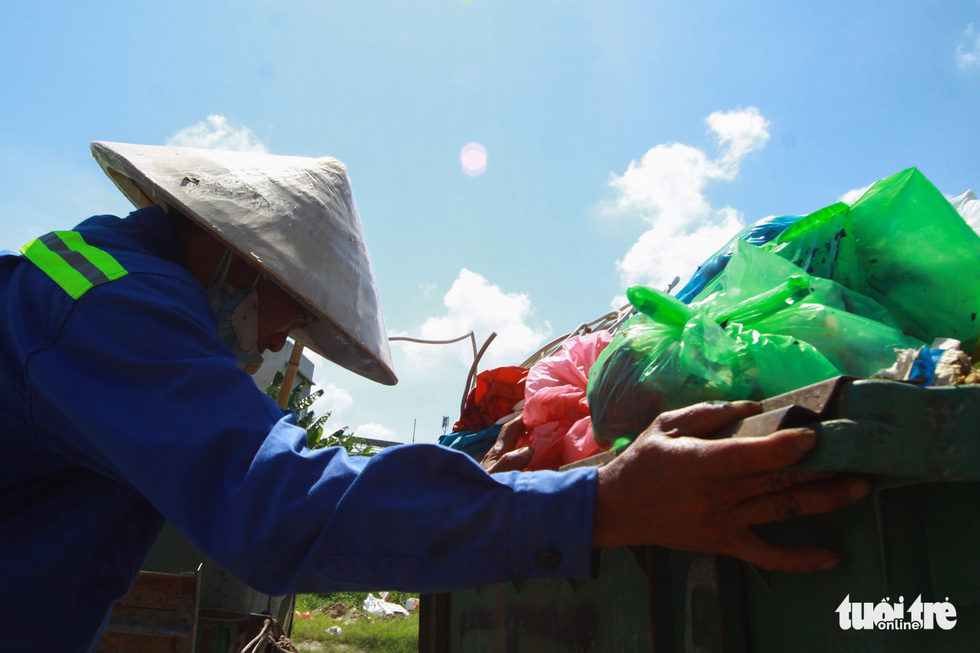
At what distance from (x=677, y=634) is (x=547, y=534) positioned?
607mm

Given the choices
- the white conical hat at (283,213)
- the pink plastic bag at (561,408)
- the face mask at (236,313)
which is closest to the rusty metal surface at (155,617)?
the face mask at (236,313)

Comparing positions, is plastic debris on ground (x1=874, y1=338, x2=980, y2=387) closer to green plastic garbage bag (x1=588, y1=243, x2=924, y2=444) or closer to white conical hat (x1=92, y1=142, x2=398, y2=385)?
green plastic garbage bag (x1=588, y1=243, x2=924, y2=444)

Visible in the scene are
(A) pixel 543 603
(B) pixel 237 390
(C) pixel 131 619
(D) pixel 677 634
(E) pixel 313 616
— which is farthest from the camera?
(E) pixel 313 616

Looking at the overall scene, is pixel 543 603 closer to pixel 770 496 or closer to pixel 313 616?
pixel 770 496

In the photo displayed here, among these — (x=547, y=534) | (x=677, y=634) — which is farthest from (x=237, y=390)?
(x=677, y=634)

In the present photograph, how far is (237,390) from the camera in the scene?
110 cm

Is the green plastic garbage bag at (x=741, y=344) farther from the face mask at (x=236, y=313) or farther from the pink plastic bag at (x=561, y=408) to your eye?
the face mask at (x=236, y=313)

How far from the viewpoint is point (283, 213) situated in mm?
1695

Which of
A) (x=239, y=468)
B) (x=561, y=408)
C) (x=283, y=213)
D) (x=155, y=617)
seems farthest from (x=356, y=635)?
(x=239, y=468)

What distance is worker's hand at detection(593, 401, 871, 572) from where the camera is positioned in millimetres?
924

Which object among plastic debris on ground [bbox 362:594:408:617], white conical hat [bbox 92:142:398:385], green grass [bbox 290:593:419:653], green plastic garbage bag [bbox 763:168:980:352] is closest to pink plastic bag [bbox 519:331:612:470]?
white conical hat [bbox 92:142:398:385]

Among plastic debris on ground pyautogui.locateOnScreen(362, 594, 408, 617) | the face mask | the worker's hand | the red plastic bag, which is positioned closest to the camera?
the worker's hand

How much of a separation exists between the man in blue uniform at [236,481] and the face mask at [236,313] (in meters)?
0.31

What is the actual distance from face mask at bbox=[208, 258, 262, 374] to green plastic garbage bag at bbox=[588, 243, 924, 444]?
994 mm
